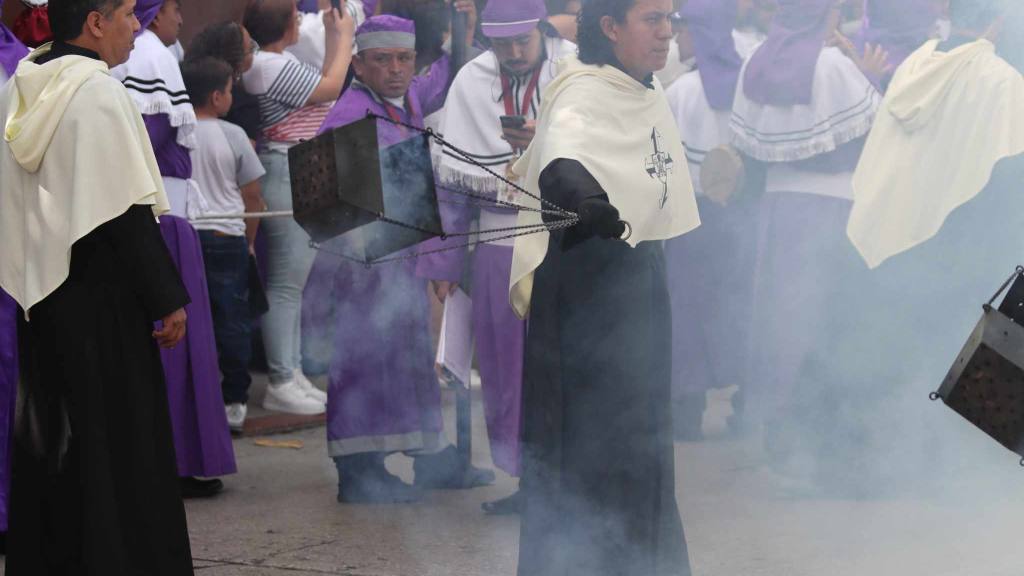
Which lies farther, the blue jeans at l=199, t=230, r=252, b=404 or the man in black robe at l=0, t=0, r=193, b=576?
the blue jeans at l=199, t=230, r=252, b=404

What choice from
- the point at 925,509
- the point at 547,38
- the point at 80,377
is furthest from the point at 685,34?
the point at 80,377

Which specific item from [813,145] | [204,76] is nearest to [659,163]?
[813,145]

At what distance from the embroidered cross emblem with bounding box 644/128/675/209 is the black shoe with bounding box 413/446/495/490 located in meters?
1.94

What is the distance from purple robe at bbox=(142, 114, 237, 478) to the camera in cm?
533

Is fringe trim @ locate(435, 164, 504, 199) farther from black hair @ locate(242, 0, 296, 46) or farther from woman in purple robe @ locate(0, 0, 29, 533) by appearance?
black hair @ locate(242, 0, 296, 46)

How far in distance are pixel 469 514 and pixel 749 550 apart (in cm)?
108

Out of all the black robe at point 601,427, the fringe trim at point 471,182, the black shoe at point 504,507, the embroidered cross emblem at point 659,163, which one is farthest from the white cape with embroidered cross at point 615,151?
the black shoe at point 504,507

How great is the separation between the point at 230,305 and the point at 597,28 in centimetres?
289

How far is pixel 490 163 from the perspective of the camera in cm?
530

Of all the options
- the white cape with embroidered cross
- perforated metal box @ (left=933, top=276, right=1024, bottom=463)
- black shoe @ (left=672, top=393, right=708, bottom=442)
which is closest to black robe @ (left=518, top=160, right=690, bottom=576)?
the white cape with embroidered cross

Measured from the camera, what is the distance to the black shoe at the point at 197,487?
18.4ft

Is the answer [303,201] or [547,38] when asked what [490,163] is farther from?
[303,201]

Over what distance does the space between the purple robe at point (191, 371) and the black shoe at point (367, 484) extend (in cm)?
43

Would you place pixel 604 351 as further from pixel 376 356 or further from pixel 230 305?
pixel 230 305
